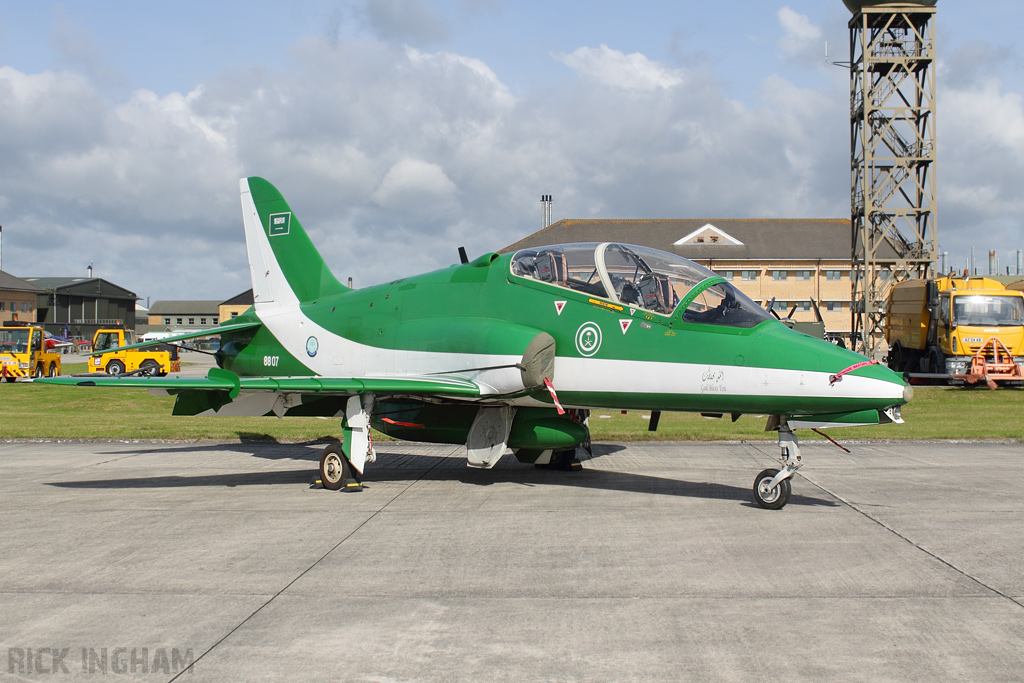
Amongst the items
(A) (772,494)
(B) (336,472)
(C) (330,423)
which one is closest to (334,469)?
(B) (336,472)

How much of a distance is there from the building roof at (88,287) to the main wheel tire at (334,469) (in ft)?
366

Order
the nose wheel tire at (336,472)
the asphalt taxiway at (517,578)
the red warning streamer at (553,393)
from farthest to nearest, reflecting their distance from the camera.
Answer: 1. the nose wheel tire at (336,472)
2. the red warning streamer at (553,393)
3. the asphalt taxiway at (517,578)

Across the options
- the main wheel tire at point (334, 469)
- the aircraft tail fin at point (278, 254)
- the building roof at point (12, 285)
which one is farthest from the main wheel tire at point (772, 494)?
the building roof at point (12, 285)

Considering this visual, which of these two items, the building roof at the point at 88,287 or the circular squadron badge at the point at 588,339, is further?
the building roof at the point at 88,287

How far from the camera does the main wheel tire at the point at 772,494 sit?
9000 millimetres

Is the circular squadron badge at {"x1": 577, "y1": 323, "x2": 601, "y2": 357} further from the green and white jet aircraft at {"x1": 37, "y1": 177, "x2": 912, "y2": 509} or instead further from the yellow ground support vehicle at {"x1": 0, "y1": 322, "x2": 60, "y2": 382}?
the yellow ground support vehicle at {"x1": 0, "y1": 322, "x2": 60, "y2": 382}

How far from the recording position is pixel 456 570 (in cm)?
670

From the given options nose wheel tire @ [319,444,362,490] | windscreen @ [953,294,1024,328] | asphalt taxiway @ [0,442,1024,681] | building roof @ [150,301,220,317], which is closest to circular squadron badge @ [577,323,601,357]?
asphalt taxiway @ [0,442,1024,681]

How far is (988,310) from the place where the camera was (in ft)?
93.6

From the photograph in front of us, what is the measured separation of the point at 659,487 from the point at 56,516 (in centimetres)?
698

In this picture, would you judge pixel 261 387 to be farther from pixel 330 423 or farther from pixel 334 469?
pixel 330 423

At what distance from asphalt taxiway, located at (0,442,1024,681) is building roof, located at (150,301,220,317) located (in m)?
→ 170

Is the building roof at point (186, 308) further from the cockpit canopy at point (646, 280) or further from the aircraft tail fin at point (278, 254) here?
the cockpit canopy at point (646, 280)

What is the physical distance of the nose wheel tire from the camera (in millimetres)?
10750
